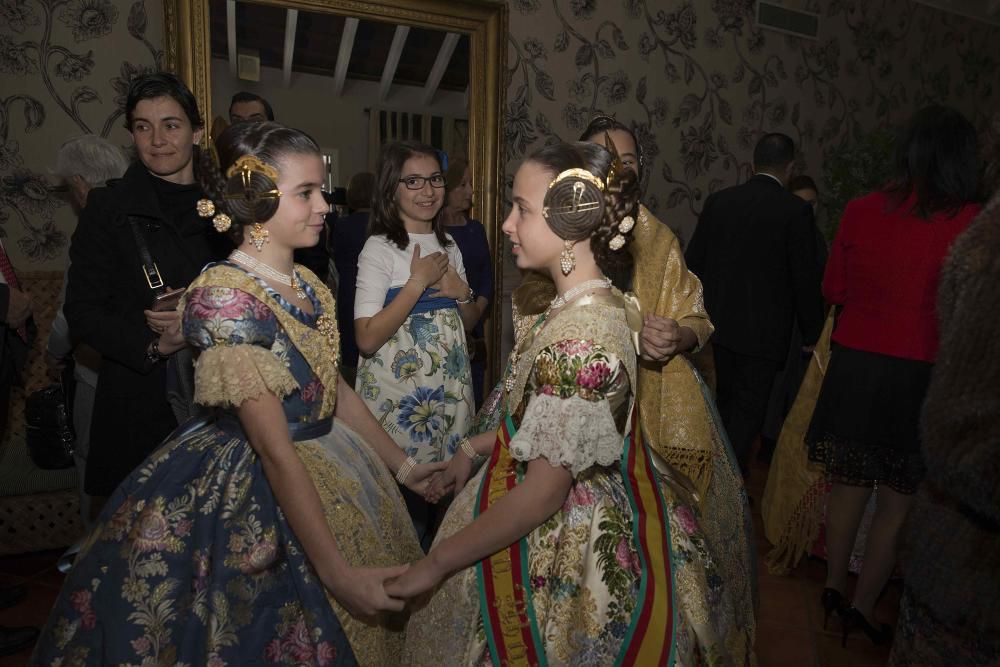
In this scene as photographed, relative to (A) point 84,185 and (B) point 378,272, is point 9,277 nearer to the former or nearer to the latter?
(A) point 84,185

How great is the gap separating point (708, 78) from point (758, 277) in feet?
4.90

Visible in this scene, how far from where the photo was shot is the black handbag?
8.22 feet

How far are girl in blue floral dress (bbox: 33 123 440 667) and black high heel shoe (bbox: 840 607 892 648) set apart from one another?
175cm

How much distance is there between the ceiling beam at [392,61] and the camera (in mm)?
3150

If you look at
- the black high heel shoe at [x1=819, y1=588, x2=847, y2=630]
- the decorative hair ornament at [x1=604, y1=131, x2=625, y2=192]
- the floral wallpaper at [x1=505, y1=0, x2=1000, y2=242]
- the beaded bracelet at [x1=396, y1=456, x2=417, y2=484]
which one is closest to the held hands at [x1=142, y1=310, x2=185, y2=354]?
the beaded bracelet at [x1=396, y1=456, x2=417, y2=484]

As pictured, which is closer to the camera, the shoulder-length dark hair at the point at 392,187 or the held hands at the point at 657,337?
the held hands at the point at 657,337

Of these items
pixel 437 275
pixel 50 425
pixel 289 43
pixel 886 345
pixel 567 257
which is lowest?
pixel 50 425

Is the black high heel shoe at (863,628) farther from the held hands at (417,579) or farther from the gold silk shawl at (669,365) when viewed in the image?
the held hands at (417,579)

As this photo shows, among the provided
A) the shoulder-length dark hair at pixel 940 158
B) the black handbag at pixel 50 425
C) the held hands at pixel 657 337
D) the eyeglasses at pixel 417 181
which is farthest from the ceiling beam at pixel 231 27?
the shoulder-length dark hair at pixel 940 158

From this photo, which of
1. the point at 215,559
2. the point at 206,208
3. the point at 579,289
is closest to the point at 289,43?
the point at 206,208

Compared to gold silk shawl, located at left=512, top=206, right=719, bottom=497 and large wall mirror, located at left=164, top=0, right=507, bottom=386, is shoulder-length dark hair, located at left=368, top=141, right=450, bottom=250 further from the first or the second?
large wall mirror, located at left=164, top=0, right=507, bottom=386

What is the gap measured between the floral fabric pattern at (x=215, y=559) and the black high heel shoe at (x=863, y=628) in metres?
1.79

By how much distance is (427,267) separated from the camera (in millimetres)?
2217

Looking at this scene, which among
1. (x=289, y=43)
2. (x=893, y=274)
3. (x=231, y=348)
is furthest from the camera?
(x=289, y=43)
